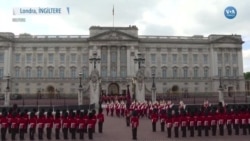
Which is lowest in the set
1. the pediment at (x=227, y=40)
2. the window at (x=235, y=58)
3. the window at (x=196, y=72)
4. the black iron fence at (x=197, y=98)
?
the black iron fence at (x=197, y=98)

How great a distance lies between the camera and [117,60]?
74.5 meters

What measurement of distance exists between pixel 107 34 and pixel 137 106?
49.9m

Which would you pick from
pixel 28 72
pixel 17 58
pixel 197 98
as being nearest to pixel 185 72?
pixel 197 98

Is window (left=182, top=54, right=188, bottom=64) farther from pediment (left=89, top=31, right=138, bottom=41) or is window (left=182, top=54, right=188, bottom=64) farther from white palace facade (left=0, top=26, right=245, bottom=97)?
pediment (left=89, top=31, right=138, bottom=41)

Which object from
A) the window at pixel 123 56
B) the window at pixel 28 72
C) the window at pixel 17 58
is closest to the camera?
the window at pixel 28 72

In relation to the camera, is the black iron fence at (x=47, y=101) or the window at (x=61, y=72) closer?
the black iron fence at (x=47, y=101)

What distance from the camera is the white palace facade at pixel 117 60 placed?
73.2 m

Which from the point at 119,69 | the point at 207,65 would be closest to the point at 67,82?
the point at 119,69

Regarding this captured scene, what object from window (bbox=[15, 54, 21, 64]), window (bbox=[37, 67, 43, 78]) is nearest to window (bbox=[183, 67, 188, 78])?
window (bbox=[37, 67, 43, 78])

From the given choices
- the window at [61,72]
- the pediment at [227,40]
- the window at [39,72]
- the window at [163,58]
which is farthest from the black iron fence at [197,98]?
the window at [39,72]

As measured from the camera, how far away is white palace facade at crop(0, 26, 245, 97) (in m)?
73.2

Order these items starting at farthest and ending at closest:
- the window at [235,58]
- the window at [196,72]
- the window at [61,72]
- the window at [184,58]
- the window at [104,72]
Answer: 1. the window at [235,58]
2. the window at [184,58]
3. the window at [196,72]
4. the window at [61,72]
5. the window at [104,72]

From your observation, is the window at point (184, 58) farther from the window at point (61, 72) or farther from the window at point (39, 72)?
the window at point (39, 72)

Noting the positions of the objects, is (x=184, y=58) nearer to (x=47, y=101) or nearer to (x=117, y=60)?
(x=117, y=60)
